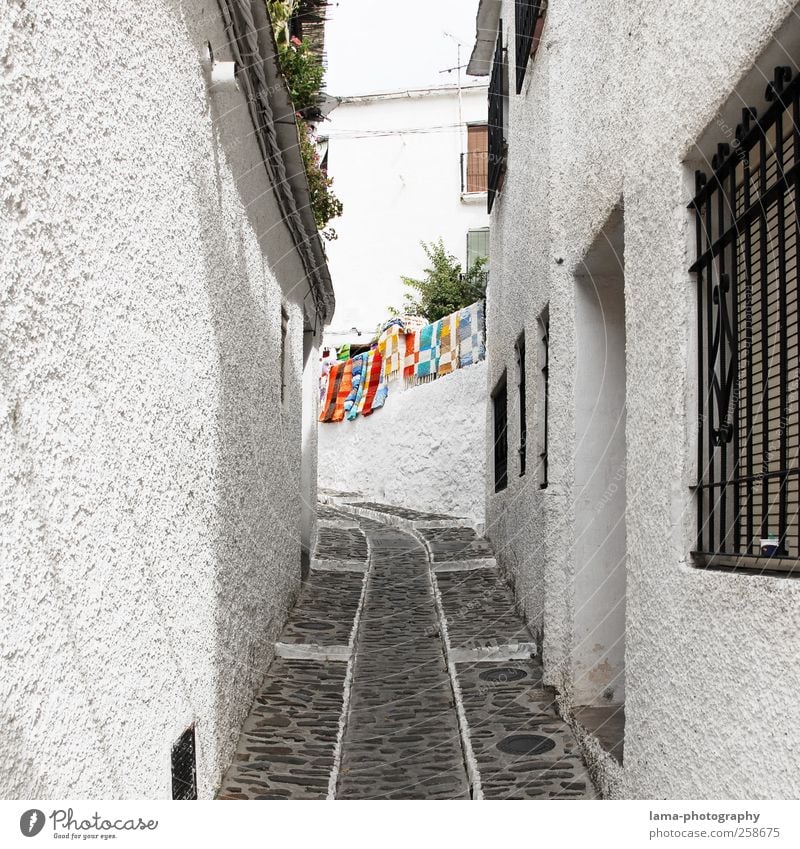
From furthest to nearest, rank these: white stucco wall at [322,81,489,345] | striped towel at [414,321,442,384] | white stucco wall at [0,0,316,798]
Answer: white stucco wall at [322,81,489,345] < striped towel at [414,321,442,384] < white stucco wall at [0,0,316,798]

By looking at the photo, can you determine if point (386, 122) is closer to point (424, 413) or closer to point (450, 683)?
point (424, 413)

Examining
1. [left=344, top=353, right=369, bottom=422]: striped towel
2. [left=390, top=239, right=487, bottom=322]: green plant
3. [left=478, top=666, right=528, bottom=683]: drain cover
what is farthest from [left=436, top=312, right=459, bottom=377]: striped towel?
[left=478, top=666, right=528, bottom=683]: drain cover

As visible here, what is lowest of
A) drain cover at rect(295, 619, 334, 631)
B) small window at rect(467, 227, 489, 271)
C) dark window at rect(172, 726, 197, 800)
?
drain cover at rect(295, 619, 334, 631)

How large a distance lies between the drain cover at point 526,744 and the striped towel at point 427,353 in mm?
11050

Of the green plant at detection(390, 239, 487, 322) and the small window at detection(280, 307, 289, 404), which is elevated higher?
the green plant at detection(390, 239, 487, 322)

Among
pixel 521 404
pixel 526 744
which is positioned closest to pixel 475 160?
pixel 521 404

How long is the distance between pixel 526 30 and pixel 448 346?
331 inches

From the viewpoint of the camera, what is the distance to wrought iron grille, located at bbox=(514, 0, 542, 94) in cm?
645

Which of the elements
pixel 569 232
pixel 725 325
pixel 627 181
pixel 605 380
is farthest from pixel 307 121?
pixel 725 325

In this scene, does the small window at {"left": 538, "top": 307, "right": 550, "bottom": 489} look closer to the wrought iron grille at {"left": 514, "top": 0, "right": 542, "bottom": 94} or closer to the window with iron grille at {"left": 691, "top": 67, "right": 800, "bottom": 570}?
the wrought iron grille at {"left": 514, "top": 0, "right": 542, "bottom": 94}

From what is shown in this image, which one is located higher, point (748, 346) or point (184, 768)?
point (748, 346)

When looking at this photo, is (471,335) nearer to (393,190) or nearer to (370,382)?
(370,382)

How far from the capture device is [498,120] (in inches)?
362

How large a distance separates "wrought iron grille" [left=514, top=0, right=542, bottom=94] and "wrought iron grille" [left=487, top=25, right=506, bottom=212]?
1.04 m
